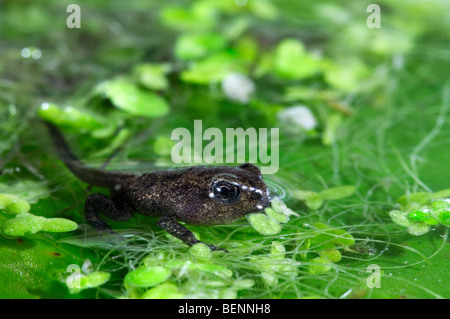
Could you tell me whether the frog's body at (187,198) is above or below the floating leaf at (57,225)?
above

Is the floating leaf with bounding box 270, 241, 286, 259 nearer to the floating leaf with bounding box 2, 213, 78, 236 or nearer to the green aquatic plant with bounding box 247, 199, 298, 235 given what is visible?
the green aquatic plant with bounding box 247, 199, 298, 235

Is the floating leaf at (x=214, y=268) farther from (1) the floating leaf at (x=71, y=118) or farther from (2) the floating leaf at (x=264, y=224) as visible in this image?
(1) the floating leaf at (x=71, y=118)

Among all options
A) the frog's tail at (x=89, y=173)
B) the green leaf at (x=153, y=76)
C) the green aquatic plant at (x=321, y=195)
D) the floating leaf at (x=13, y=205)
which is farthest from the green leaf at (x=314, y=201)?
the green leaf at (x=153, y=76)

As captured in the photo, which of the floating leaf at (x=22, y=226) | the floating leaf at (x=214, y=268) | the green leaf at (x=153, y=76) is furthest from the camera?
the green leaf at (x=153, y=76)

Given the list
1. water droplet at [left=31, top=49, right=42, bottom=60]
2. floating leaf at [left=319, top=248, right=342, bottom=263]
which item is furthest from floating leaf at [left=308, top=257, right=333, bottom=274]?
water droplet at [left=31, top=49, right=42, bottom=60]

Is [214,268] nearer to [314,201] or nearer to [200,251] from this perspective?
[200,251]
